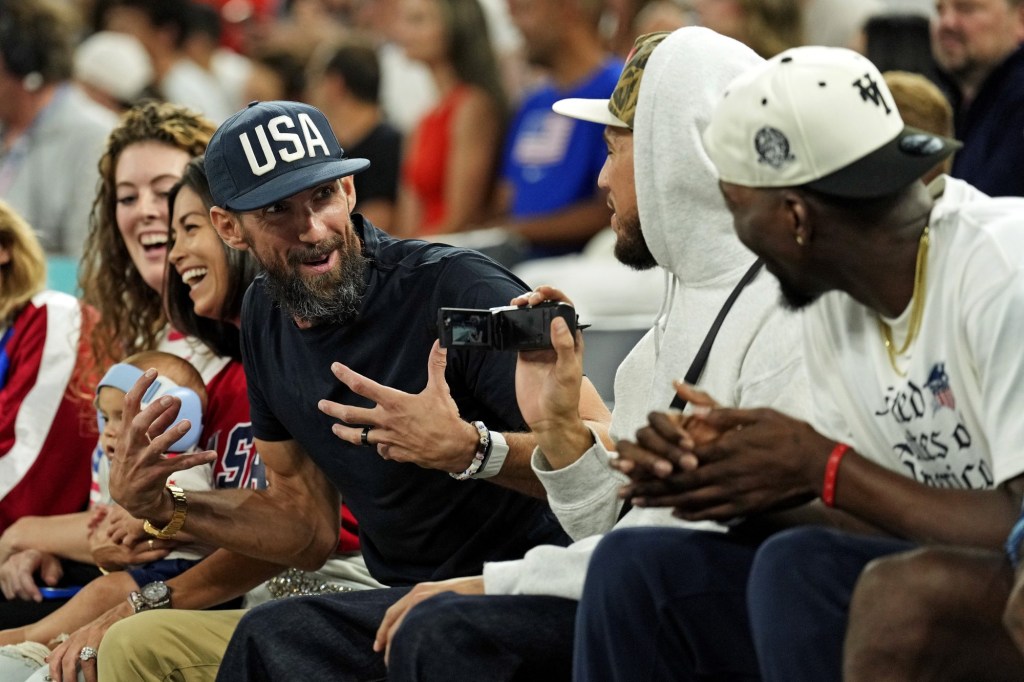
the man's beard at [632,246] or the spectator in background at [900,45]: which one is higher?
the man's beard at [632,246]

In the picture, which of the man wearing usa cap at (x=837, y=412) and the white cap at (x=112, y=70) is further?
the white cap at (x=112, y=70)

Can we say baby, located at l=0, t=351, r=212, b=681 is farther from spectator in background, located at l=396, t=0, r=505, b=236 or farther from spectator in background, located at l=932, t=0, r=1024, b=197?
spectator in background, located at l=396, t=0, r=505, b=236

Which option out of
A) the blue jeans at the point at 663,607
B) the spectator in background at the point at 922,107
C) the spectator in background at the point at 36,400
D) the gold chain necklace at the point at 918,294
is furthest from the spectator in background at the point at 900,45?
the blue jeans at the point at 663,607

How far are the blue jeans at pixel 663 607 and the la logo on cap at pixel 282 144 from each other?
1.30 m

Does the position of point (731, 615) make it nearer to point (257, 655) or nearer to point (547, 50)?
point (257, 655)

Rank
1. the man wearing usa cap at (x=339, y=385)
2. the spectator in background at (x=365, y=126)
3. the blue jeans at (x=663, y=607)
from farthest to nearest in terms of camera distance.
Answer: the spectator in background at (x=365, y=126) < the man wearing usa cap at (x=339, y=385) < the blue jeans at (x=663, y=607)

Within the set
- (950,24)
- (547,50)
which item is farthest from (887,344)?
(547,50)

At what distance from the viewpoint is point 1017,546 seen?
229 cm

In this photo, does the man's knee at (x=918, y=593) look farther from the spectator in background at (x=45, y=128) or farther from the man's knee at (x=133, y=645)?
the spectator in background at (x=45, y=128)

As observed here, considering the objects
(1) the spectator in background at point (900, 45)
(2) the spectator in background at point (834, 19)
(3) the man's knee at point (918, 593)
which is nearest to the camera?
(3) the man's knee at point (918, 593)

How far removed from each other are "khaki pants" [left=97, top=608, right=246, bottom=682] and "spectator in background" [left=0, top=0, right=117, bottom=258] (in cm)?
390

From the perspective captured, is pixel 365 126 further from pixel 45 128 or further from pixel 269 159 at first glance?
pixel 269 159

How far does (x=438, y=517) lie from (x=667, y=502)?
1009 millimetres

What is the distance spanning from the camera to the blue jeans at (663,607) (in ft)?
8.82
